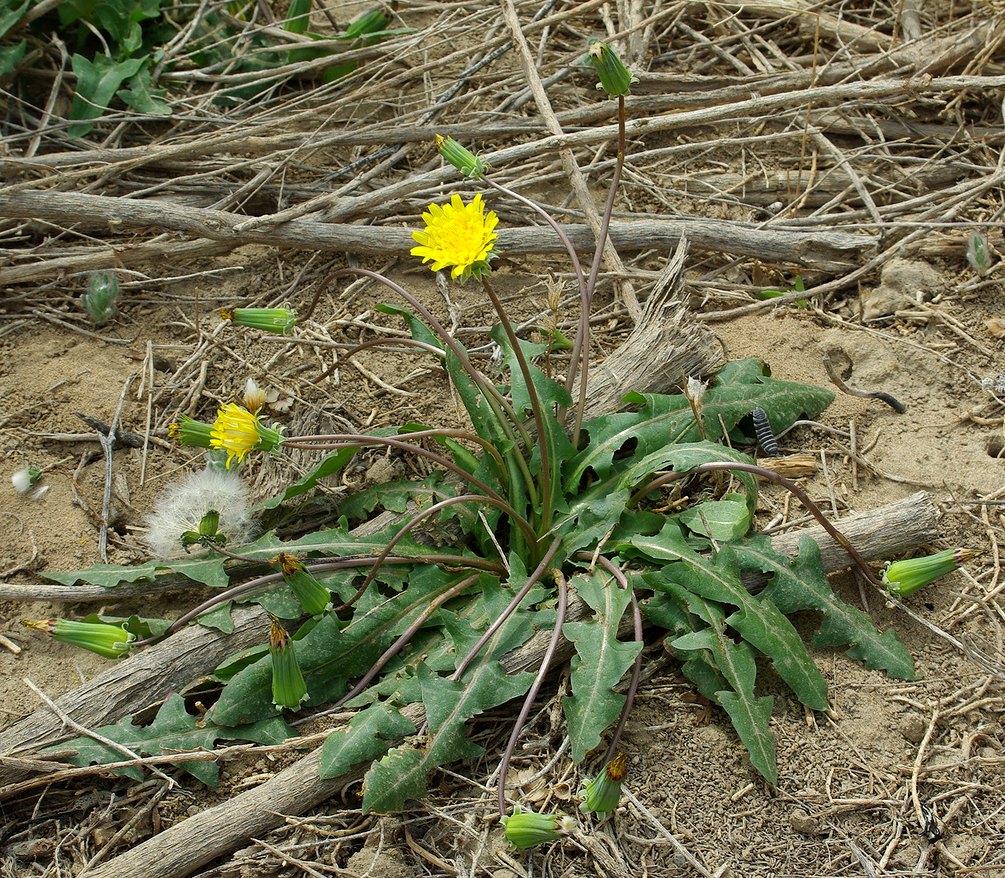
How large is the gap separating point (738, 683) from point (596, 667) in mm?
314

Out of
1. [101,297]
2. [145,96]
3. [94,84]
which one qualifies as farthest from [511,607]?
[94,84]

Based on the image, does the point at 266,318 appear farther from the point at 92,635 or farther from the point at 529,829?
the point at 529,829

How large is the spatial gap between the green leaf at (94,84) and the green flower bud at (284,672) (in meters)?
2.42

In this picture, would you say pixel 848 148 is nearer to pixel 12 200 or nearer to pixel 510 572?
pixel 510 572

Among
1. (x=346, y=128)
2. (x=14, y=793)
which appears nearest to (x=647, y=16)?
(x=346, y=128)

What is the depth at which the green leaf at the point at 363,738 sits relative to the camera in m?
2.08

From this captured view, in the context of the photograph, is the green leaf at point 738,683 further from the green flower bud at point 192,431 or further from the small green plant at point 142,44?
the small green plant at point 142,44

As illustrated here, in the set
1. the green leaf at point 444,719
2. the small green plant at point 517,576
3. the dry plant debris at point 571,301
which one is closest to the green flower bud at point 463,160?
the small green plant at point 517,576

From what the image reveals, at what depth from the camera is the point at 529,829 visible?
74.3 inches

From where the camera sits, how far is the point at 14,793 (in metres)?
2.20

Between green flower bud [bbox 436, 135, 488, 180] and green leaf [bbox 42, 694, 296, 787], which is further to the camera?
green flower bud [bbox 436, 135, 488, 180]

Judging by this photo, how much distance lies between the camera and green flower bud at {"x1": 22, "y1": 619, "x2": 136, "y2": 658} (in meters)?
2.29

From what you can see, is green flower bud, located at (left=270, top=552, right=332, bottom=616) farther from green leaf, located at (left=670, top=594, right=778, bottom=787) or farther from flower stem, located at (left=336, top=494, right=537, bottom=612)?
green leaf, located at (left=670, top=594, right=778, bottom=787)

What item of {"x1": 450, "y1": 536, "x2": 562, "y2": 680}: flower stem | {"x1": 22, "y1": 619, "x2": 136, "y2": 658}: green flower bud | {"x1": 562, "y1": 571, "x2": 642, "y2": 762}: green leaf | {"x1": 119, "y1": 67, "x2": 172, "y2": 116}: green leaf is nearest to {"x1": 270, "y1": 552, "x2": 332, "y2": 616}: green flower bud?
{"x1": 450, "y1": 536, "x2": 562, "y2": 680}: flower stem
